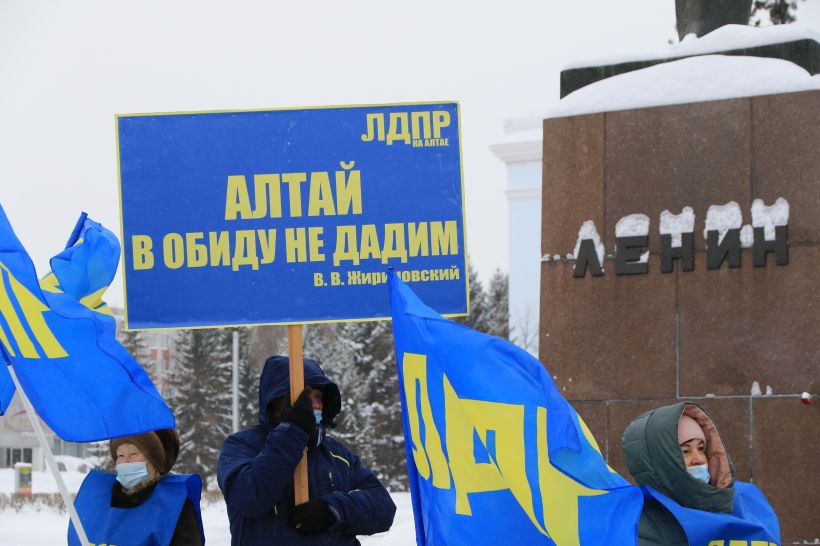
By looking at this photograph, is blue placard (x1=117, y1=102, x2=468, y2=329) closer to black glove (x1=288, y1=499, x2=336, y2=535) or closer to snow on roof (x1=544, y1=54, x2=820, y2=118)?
black glove (x1=288, y1=499, x2=336, y2=535)

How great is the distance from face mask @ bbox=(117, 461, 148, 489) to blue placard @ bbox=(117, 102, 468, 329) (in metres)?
0.53

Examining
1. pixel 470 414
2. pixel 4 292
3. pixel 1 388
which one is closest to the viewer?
pixel 470 414

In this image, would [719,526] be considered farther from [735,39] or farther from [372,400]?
[372,400]

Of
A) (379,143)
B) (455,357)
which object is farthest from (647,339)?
(455,357)

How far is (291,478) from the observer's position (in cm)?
443

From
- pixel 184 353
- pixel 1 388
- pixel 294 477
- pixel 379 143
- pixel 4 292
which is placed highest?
pixel 379 143

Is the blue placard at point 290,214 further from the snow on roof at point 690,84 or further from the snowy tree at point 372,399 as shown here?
the snowy tree at point 372,399

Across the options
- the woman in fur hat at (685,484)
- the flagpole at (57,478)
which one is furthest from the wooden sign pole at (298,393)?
the woman in fur hat at (685,484)

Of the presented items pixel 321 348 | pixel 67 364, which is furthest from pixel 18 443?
pixel 67 364

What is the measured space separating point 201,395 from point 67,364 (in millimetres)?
43784

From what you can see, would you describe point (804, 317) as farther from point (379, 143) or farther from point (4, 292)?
point (4, 292)

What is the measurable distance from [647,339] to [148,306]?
2983mm

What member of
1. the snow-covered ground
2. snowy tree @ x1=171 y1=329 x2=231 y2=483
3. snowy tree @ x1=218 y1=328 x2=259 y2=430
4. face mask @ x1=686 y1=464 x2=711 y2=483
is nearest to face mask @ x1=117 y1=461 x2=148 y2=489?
face mask @ x1=686 y1=464 x2=711 y2=483

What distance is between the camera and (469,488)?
4.11m
